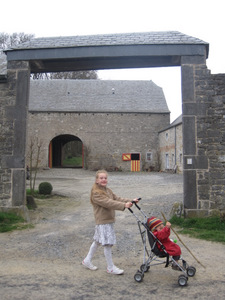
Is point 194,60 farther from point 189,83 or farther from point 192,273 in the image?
point 192,273

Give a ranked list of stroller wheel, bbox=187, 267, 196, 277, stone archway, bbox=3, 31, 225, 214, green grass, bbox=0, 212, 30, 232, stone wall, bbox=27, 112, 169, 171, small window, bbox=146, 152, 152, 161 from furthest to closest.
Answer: small window, bbox=146, 152, 152, 161 < stone wall, bbox=27, 112, 169, 171 < stone archway, bbox=3, 31, 225, 214 < green grass, bbox=0, 212, 30, 232 < stroller wheel, bbox=187, 267, 196, 277

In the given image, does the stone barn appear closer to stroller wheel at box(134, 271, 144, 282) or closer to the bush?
the bush

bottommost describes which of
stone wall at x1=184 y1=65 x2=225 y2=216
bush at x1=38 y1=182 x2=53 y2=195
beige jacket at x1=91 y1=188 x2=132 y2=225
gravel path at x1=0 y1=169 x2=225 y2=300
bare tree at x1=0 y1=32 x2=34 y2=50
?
gravel path at x1=0 y1=169 x2=225 y2=300

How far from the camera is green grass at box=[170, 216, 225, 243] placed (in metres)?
5.25

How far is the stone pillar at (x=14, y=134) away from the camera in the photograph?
22.1 ft

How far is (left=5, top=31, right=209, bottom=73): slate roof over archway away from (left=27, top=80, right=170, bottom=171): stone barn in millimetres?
16906

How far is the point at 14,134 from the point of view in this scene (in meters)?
6.89

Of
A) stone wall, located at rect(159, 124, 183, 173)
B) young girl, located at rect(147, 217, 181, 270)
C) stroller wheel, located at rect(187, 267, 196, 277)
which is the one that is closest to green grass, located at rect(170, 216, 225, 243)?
stroller wheel, located at rect(187, 267, 196, 277)

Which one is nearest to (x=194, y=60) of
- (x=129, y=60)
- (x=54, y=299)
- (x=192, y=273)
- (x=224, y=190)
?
(x=129, y=60)

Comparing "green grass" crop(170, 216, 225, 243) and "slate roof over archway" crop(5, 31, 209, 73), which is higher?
"slate roof over archway" crop(5, 31, 209, 73)

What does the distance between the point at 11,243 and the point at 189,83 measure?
520 centimetres

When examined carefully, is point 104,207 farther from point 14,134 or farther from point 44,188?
point 44,188

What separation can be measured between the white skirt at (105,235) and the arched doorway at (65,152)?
21505 millimetres

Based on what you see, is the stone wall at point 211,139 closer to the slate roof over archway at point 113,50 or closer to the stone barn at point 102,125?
the slate roof over archway at point 113,50
